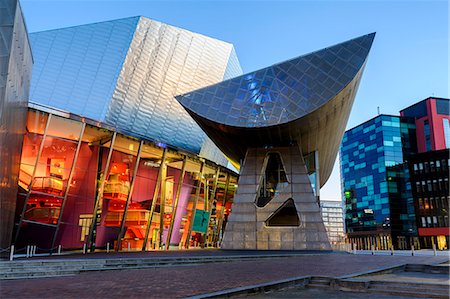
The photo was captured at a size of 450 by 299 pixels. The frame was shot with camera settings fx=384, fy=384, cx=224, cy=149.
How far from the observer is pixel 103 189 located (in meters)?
26.8

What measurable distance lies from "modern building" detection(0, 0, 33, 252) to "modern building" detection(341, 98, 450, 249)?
7210cm

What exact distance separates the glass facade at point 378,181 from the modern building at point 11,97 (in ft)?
259

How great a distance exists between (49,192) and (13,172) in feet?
17.0

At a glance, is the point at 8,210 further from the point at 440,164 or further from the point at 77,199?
the point at 440,164

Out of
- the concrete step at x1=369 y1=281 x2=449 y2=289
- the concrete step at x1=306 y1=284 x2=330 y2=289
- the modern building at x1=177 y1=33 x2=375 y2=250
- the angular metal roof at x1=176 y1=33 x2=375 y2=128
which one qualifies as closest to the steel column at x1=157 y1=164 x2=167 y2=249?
the modern building at x1=177 y1=33 x2=375 y2=250

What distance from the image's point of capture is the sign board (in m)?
35.1

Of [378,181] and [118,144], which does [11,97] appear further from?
[378,181]

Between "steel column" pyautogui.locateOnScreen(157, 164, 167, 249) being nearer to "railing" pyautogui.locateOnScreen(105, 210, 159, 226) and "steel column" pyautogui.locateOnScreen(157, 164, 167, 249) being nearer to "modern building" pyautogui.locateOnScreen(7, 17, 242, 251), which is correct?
"modern building" pyautogui.locateOnScreen(7, 17, 242, 251)

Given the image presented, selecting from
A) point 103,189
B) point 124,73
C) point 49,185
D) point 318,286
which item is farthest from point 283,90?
point 318,286

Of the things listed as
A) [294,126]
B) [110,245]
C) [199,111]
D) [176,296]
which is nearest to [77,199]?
[110,245]

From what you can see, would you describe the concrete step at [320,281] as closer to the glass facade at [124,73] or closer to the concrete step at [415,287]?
the concrete step at [415,287]

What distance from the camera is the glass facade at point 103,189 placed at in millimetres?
22125

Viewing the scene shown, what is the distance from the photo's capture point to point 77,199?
25.3 meters

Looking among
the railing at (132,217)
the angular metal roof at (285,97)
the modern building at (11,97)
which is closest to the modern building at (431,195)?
the angular metal roof at (285,97)
